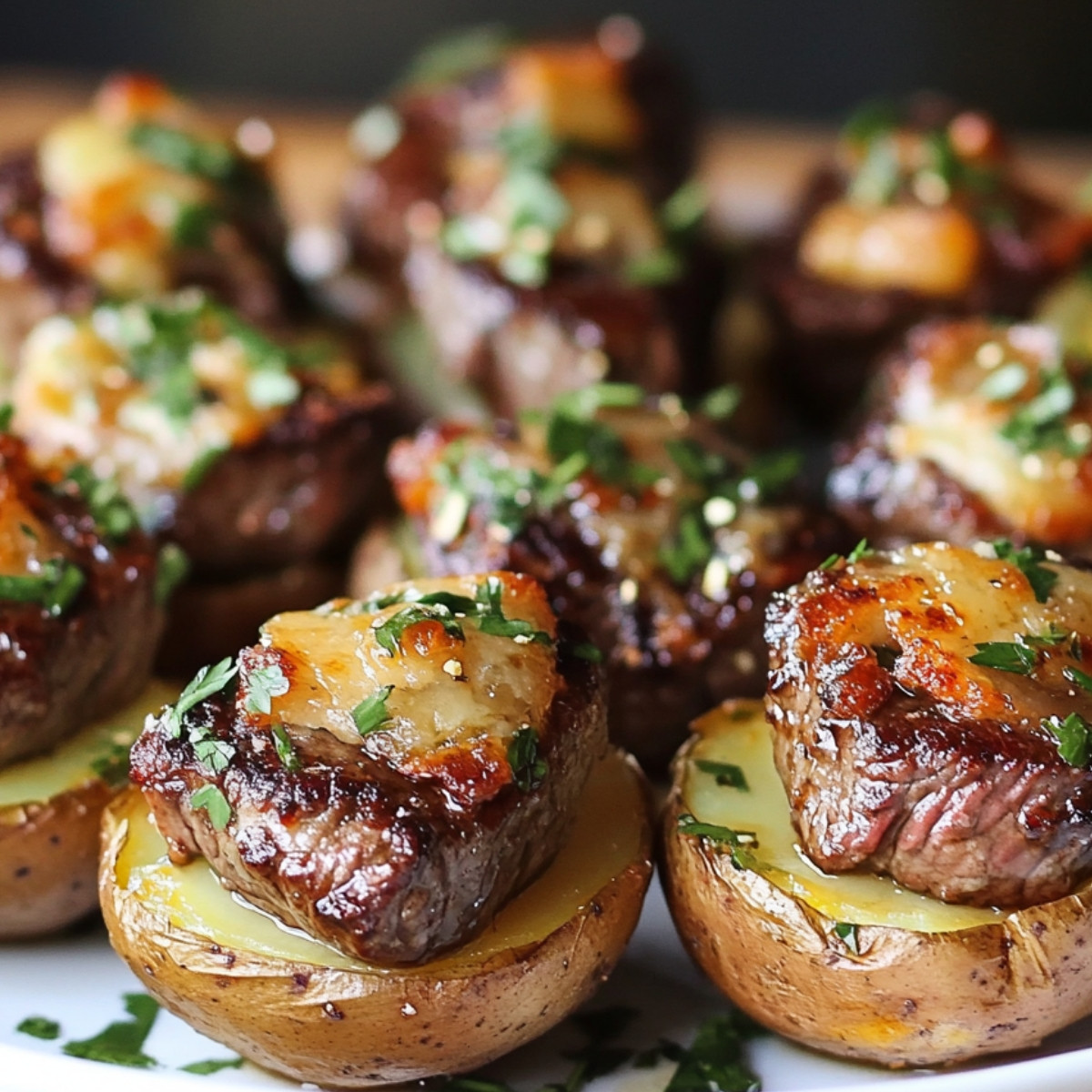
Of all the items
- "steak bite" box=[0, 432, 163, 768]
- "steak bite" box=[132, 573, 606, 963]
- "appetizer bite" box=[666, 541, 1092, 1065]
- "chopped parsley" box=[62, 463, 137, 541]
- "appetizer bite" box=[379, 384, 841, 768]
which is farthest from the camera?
"appetizer bite" box=[379, 384, 841, 768]

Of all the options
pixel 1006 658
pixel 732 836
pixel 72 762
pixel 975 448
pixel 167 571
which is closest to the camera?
pixel 1006 658

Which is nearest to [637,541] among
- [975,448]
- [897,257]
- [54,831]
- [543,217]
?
[975,448]

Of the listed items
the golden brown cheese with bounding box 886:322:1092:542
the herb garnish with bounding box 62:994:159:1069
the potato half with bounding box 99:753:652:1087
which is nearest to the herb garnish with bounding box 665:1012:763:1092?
the potato half with bounding box 99:753:652:1087

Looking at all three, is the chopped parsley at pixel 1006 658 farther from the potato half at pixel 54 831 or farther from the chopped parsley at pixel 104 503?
the chopped parsley at pixel 104 503

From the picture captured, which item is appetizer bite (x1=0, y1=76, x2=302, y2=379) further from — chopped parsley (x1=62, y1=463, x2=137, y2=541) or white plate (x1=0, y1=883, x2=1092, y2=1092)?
white plate (x1=0, y1=883, x2=1092, y2=1092)

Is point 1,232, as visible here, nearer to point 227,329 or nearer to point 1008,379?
point 227,329

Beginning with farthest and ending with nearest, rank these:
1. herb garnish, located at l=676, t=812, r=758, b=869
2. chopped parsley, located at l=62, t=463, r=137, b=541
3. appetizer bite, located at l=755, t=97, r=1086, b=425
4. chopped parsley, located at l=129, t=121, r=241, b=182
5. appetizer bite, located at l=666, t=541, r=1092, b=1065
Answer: chopped parsley, located at l=129, t=121, r=241, b=182 < appetizer bite, located at l=755, t=97, r=1086, b=425 < chopped parsley, located at l=62, t=463, r=137, b=541 < herb garnish, located at l=676, t=812, r=758, b=869 < appetizer bite, located at l=666, t=541, r=1092, b=1065

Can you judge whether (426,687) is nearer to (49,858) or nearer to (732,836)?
(732,836)
